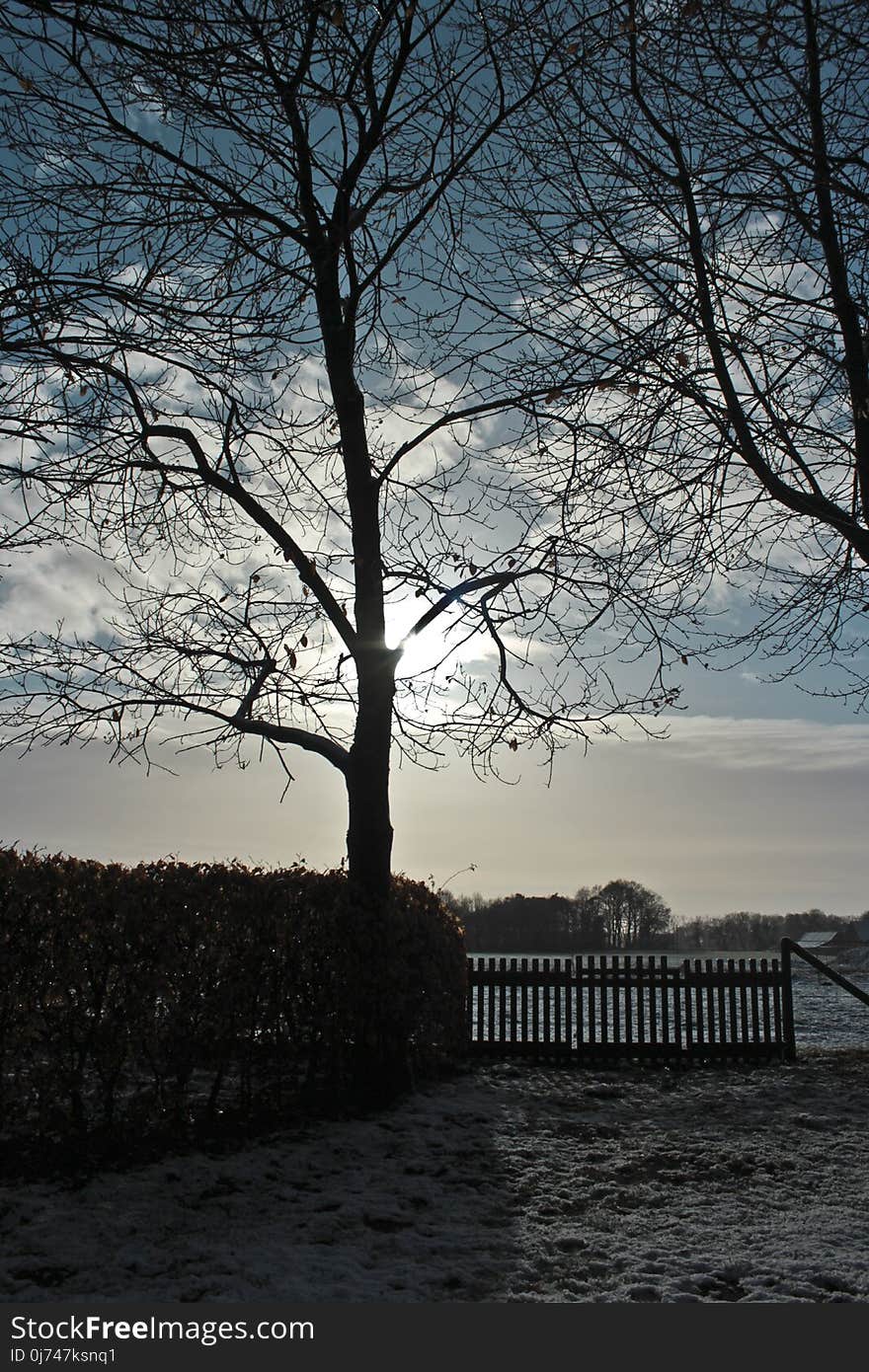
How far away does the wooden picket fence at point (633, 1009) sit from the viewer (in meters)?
11.9

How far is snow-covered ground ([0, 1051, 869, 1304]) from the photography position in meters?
4.73

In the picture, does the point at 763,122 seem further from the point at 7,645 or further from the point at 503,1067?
the point at 503,1067

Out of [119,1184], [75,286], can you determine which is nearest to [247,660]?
[75,286]

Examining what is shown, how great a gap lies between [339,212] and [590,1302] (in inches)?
353

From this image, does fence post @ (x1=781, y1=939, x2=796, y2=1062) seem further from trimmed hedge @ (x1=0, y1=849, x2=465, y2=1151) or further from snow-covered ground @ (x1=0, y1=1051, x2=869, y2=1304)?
trimmed hedge @ (x1=0, y1=849, x2=465, y2=1151)

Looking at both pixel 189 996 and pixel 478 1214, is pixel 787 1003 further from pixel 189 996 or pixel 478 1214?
pixel 189 996

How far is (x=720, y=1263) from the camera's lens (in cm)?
500

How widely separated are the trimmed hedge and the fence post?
5.30m

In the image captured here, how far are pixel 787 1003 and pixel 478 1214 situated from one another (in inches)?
293

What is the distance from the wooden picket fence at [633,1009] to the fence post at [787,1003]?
1cm

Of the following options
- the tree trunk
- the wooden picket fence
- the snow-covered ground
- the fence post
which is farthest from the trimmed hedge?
the fence post

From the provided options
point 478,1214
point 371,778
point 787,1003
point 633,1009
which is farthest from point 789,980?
point 478,1214

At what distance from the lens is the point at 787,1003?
1203 centimetres

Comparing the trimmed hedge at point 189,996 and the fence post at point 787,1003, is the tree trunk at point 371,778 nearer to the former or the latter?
the trimmed hedge at point 189,996
